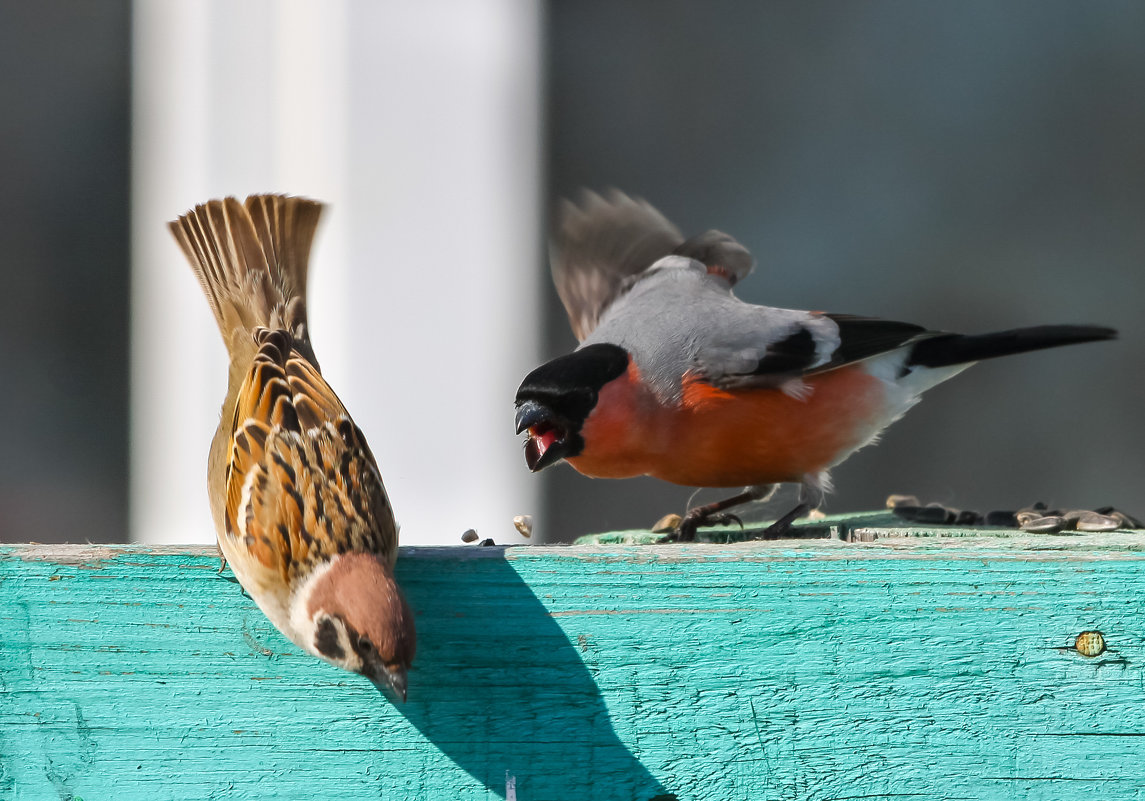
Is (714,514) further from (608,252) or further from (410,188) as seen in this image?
(410,188)

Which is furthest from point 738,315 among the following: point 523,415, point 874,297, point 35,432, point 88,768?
point 35,432

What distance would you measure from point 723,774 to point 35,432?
16.1 ft

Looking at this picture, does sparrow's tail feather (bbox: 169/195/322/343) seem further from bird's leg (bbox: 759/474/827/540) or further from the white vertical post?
the white vertical post

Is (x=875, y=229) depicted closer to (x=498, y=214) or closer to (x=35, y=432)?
(x=498, y=214)

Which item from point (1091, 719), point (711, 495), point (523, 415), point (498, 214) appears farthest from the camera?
point (498, 214)

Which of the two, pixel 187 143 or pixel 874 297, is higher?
pixel 187 143

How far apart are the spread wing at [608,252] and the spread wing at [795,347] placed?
1.79ft

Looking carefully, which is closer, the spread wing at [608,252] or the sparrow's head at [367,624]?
the sparrow's head at [367,624]

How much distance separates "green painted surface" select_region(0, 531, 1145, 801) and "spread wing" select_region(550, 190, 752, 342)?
7.33ft

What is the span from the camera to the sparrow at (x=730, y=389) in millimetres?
3094

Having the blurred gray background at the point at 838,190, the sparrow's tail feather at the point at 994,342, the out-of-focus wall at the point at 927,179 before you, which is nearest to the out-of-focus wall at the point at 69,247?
the blurred gray background at the point at 838,190

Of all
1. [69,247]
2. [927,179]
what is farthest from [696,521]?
[69,247]

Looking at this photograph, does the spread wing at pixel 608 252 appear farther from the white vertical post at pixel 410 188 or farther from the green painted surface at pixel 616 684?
the green painted surface at pixel 616 684

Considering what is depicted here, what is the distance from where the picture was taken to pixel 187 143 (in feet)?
18.5
